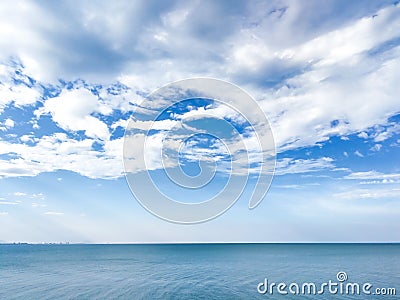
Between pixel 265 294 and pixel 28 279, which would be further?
pixel 28 279

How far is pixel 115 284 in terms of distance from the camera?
207 feet

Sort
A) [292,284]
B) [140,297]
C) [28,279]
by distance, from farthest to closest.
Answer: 1. [28,279]
2. [292,284]
3. [140,297]

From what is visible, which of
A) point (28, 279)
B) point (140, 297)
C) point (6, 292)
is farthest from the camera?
point (28, 279)

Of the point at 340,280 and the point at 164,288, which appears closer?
the point at 164,288

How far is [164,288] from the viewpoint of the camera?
58.7m

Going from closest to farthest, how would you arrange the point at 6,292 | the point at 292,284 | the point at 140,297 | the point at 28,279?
the point at 140,297, the point at 6,292, the point at 292,284, the point at 28,279

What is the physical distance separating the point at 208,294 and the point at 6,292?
1581 inches

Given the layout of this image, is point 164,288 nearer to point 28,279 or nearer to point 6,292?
point 6,292

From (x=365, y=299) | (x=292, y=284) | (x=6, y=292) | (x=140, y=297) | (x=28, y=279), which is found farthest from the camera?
(x=28, y=279)

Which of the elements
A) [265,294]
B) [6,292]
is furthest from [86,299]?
[265,294]

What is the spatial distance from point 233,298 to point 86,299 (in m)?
24.9

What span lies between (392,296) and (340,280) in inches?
991

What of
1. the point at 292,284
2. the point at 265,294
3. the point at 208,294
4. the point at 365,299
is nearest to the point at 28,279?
the point at 208,294

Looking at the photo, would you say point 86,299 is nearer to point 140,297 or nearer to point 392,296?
point 140,297
